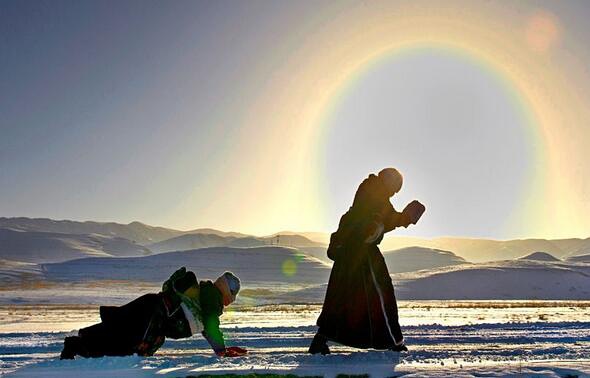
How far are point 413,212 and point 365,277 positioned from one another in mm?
1003

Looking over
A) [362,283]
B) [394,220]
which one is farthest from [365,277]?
[394,220]

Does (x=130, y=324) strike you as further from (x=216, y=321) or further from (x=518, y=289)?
(x=518, y=289)

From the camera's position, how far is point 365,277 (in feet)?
26.1

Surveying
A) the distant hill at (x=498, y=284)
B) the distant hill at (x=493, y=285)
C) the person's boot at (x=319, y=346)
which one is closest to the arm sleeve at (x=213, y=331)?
the person's boot at (x=319, y=346)

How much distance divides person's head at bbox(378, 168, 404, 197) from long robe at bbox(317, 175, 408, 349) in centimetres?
6

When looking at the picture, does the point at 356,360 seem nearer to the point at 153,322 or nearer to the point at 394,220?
the point at 394,220

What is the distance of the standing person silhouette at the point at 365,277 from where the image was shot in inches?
305

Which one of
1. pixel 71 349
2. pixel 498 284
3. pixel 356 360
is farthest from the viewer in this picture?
pixel 498 284

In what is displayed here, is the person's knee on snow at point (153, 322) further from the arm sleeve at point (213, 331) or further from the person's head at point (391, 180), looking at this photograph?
the person's head at point (391, 180)

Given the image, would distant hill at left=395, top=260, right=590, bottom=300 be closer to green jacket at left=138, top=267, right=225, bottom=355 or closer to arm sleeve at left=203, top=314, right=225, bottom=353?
arm sleeve at left=203, top=314, right=225, bottom=353

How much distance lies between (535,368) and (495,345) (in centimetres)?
358

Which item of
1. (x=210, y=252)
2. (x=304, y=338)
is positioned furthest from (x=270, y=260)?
(x=304, y=338)

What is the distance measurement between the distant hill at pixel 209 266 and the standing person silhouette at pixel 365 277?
96.2 m

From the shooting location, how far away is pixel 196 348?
10078 millimetres
